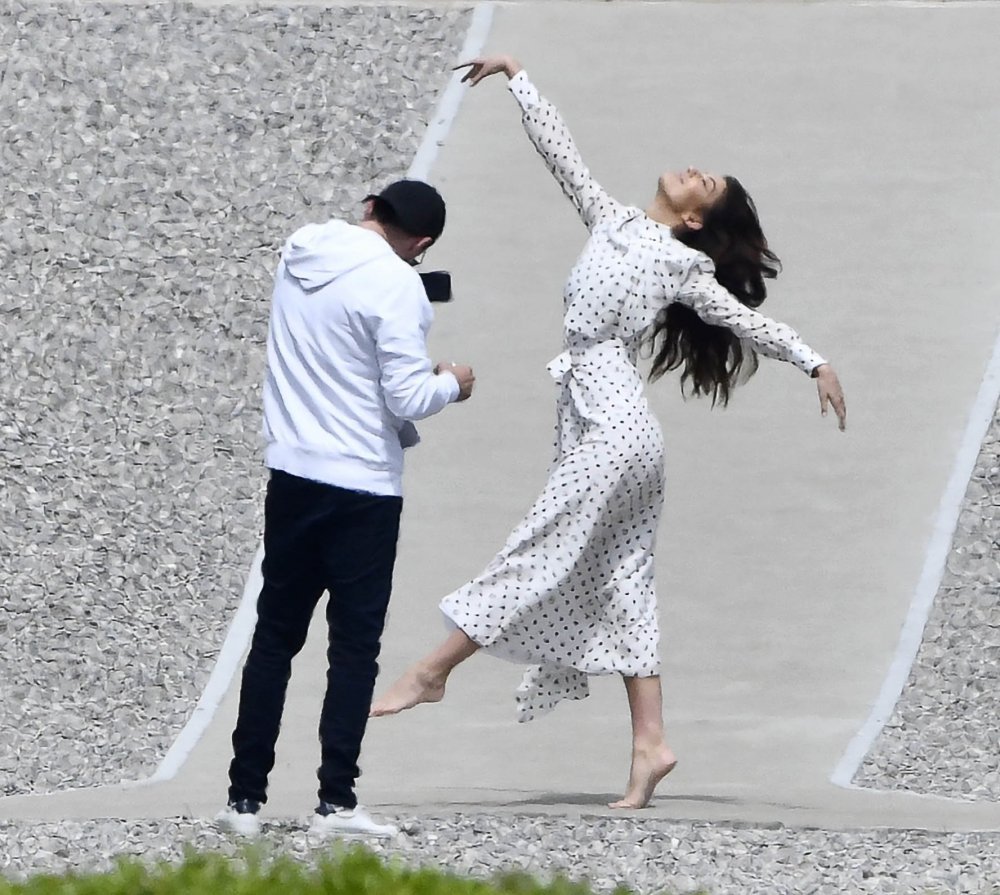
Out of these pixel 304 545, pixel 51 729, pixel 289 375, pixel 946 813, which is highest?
pixel 289 375

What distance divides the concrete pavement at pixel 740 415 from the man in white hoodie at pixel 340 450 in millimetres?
657

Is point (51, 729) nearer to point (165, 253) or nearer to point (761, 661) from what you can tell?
point (761, 661)

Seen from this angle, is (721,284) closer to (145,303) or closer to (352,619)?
(352,619)

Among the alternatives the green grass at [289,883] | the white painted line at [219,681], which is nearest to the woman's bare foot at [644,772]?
the white painted line at [219,681]

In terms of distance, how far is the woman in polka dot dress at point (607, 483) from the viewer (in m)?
6.42

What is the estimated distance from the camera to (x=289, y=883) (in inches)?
145

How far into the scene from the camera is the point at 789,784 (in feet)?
24.8

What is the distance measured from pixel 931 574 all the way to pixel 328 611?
4.29 metres

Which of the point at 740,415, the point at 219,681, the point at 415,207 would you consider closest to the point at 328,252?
the point at 415,207

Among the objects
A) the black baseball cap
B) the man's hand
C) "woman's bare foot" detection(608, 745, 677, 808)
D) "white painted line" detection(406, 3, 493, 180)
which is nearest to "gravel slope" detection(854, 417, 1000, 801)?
"woman's bare foot" detection(608, 745, 677, 808)

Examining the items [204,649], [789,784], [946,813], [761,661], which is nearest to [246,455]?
[204,649]

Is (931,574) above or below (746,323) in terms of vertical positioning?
below

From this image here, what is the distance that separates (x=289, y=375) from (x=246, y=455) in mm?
4540

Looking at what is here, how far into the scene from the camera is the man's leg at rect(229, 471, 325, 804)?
5.61m
